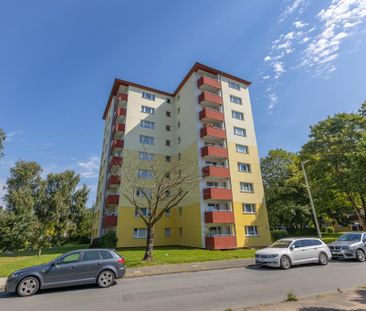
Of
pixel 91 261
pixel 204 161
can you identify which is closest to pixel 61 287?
pixel 91 261

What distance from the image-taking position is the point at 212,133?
27.9 m

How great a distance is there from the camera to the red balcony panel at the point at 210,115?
2844cm

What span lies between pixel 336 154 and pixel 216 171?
645 inches

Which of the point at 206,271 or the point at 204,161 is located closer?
the point at 206,271

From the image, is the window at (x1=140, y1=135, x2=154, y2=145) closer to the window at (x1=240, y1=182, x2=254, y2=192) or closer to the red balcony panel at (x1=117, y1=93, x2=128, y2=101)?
the red balcony panel at (x1=117, y1=93, x2=128, y2=101)

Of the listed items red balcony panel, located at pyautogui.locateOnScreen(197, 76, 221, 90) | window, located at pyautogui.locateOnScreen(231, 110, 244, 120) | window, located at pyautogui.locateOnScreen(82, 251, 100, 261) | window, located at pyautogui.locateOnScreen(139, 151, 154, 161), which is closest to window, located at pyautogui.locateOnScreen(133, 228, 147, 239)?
window, located at pyautogui.locateOnScreen(139, 151, 154, 161)

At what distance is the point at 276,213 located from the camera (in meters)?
35.5

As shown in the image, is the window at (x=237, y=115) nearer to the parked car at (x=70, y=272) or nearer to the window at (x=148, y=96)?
the window at (x=148, y=96)

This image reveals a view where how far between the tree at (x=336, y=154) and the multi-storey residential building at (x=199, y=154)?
8.59 metres

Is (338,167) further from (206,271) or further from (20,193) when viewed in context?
(20,193)

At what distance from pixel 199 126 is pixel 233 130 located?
15.6ft

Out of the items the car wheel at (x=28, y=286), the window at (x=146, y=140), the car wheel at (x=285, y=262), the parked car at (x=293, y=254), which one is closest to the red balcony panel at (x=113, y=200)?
the window at (x=146, y=140)

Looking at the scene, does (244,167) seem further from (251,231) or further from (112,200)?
(112,200)

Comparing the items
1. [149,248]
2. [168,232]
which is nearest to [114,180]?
[168,232]
